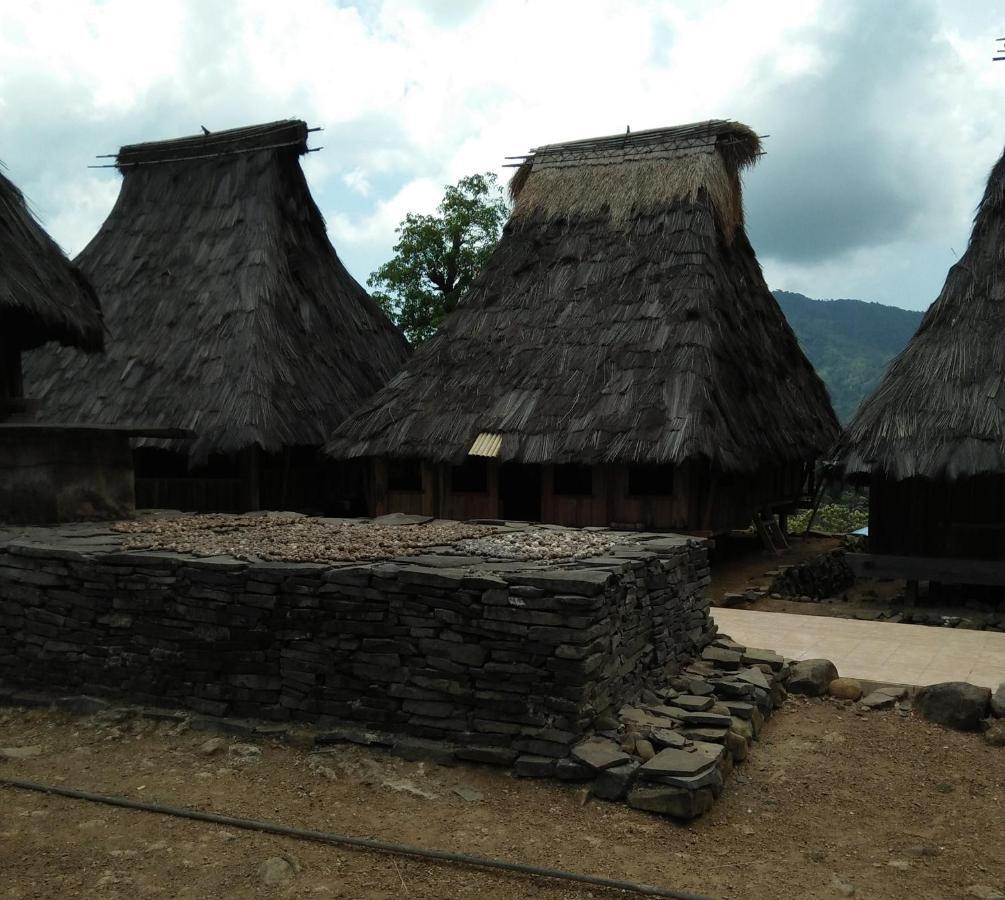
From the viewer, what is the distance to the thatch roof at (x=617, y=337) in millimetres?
12133

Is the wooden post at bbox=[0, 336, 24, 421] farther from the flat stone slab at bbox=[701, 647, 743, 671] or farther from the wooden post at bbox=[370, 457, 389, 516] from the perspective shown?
the flat stone slab at bbox=[701, 647, 743, 671]

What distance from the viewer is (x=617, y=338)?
1324 cm

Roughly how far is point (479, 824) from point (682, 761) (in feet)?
3.93

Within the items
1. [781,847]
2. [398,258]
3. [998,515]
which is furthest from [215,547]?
[398,258]

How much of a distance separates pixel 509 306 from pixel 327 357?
12.0 feet

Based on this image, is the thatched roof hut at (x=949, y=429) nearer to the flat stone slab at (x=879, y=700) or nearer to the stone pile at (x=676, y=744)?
the flat stone slab at (x=879, y=700)

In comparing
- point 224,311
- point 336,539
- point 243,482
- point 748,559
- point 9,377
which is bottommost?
point 748,559

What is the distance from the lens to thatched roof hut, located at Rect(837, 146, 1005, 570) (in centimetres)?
1021

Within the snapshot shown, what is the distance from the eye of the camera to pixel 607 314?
13.7 metres

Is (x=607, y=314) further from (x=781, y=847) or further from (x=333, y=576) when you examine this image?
(x=781, y=847)

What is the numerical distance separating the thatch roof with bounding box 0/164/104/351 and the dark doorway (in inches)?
280

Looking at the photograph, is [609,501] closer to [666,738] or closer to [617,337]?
[617,337]

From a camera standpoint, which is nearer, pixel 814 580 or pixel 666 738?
pixel 666 738

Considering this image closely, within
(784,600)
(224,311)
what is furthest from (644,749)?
(224,311)
